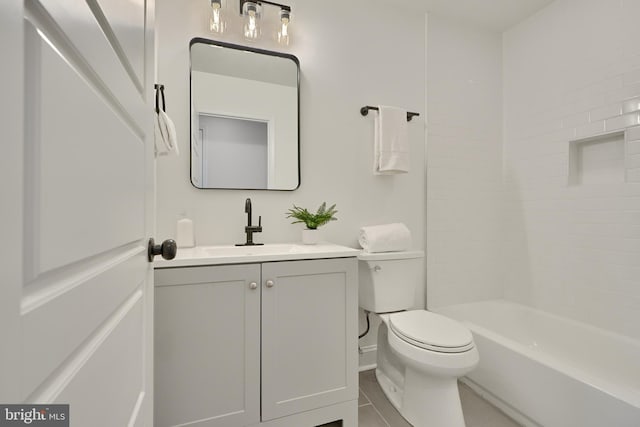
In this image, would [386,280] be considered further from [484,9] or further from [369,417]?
[484,9]

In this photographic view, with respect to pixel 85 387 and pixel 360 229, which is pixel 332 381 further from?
pixel 85 387

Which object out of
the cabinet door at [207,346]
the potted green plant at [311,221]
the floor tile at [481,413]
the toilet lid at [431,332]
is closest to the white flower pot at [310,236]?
the potted green plant at [311,221]

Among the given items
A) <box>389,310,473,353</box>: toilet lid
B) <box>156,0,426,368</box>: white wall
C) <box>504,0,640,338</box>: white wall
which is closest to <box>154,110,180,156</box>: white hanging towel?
<box>156,0,426,368</box>: white wall

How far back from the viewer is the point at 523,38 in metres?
2.32

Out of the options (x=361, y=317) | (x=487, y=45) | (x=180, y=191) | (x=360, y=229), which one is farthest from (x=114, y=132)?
(x=487, y=45)

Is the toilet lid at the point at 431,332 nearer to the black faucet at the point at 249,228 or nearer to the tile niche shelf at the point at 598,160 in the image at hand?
the black faucet at the point at 249,228

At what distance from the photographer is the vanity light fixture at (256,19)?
1695mm

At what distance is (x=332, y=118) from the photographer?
197 centimetres

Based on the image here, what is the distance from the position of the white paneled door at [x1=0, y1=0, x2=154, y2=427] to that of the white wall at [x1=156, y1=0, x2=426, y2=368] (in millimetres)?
1061

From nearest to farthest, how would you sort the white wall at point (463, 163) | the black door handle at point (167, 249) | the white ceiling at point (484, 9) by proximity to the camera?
the black door handle at point (167, 249)
the white ceiling at point (484, 9)
the white wall at point (463, 163)

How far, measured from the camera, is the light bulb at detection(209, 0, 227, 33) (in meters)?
1.63

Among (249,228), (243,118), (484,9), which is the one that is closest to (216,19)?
(243,118)

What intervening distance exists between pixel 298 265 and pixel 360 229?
2.37 ft

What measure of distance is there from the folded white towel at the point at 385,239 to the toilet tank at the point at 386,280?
5 cm
